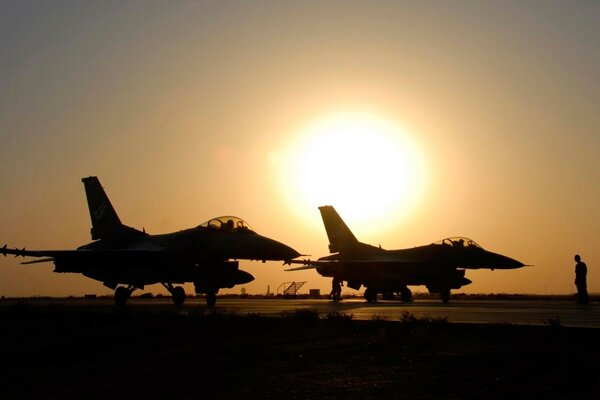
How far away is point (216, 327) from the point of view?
53.2 feet

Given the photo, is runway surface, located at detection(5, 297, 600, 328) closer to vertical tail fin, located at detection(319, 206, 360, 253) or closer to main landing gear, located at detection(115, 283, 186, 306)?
main landing gear, located at detection(115, 283, 186, 306)

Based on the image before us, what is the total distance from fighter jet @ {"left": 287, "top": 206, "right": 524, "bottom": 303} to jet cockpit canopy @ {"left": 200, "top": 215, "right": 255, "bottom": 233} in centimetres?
550

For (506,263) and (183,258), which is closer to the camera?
(183,258)

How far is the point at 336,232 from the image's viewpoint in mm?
41938

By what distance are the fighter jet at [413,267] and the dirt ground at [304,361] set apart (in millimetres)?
19299

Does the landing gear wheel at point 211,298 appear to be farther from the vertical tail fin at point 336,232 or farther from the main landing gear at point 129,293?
the vertical tail fin at point 336,232

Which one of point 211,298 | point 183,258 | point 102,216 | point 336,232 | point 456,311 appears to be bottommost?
point 456,311

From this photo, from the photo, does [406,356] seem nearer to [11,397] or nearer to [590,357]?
[590,357]

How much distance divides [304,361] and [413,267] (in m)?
25.9

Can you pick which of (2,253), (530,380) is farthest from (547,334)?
(2,253)

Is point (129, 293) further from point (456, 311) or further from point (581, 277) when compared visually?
point (581, 277)

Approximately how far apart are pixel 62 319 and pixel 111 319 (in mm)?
1758

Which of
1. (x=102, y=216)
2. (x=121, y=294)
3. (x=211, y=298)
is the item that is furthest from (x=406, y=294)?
(x=102, y=216)

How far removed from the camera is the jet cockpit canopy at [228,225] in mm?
29438
